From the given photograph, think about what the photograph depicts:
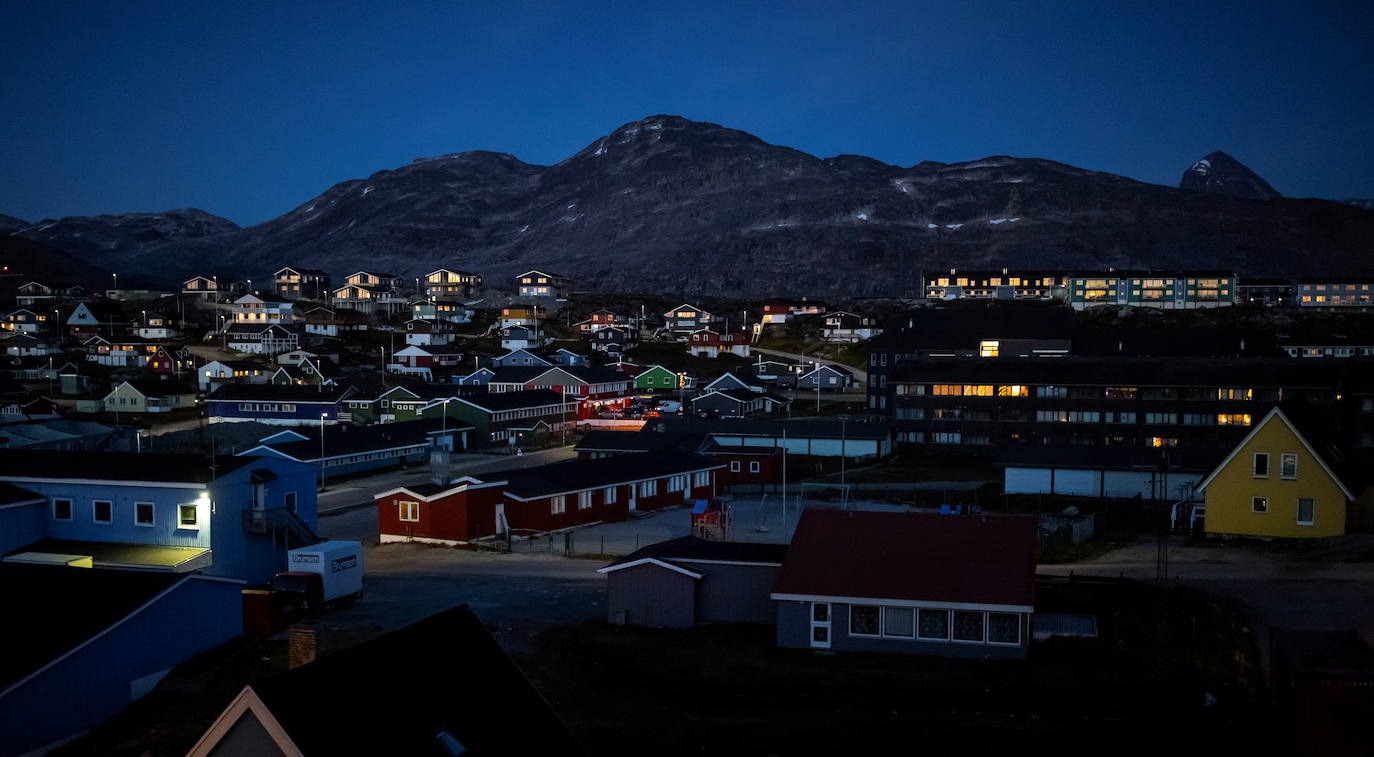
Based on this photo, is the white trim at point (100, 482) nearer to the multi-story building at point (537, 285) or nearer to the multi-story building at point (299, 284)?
the multi-story building at point (537, 285)

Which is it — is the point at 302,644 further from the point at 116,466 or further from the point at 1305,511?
the point at 1305,511

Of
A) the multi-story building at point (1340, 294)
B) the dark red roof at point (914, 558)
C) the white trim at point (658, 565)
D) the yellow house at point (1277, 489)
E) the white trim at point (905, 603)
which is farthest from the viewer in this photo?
the multi-story building at point (1340, 294)

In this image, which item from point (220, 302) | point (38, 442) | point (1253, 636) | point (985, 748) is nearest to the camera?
point (985, 748)

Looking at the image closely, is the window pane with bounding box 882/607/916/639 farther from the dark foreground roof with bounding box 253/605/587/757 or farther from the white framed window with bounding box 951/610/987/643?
the dark foreground roof with bounding box 253/605/587/757

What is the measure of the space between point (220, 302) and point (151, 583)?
4827 inches

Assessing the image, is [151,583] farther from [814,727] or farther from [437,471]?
[437,471]

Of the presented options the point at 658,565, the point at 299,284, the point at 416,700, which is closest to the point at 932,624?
the point at 658,565

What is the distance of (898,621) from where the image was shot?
20.6 metres

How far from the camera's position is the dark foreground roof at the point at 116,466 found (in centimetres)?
2634

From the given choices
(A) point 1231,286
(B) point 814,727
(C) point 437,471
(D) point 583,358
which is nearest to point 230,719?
(B) point 814,727

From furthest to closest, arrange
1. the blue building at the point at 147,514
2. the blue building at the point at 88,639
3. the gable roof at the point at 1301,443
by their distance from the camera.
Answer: the gable roof at the point at 1301,443, the blue building at the point at 147,514, the blue building at the point at 88,639

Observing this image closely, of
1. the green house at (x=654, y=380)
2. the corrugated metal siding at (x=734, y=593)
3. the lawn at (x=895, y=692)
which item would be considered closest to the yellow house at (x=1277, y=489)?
the lawn at (x=895, y=692)

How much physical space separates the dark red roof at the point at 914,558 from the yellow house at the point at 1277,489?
573 inches

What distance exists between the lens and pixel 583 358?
332 feet
